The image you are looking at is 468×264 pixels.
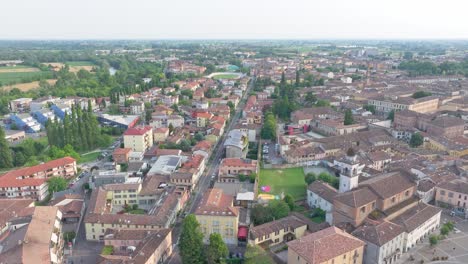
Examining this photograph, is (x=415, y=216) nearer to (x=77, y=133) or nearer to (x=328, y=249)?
(x=328, y=249)

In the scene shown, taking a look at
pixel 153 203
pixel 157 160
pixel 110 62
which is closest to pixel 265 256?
pixel 153 203

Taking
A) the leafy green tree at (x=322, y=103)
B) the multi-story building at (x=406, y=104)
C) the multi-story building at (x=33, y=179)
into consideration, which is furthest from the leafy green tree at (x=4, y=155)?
the multi-story building at (x=406, y=104)

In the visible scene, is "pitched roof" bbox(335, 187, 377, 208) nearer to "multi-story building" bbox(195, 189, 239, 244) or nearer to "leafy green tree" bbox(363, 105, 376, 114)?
"multi-story building" bbox(195, 189, 239, 244)

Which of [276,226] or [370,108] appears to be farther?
[370,108]

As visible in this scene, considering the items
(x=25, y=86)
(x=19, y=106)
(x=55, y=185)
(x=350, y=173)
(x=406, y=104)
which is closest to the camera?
(x=350, y=173)

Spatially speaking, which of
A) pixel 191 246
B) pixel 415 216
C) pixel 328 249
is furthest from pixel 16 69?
pixel 415 216

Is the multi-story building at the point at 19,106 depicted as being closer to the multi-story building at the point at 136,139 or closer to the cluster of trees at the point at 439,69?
the multi-story building at the point at 136,139
